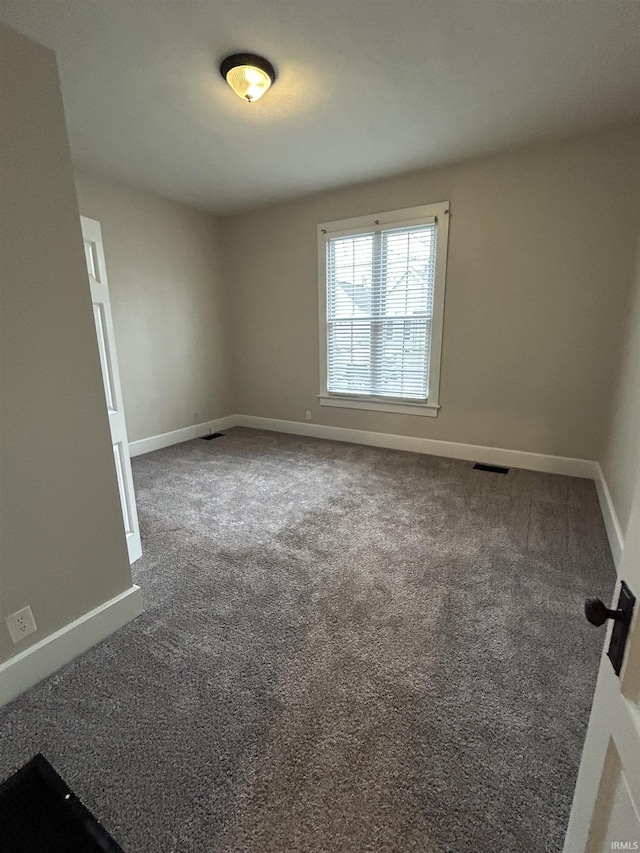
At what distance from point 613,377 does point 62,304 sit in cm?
367

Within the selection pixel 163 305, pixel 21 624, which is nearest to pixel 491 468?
Result: pixel 21 624

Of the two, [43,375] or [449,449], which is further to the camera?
[449,449]

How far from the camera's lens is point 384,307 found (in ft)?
12.8

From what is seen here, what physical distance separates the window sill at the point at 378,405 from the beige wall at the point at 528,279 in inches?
3.7

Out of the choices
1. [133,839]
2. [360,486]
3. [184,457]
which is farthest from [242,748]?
[184,457]

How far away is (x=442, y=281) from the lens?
3555 millimetres

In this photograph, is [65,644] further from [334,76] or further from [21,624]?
[334,76]

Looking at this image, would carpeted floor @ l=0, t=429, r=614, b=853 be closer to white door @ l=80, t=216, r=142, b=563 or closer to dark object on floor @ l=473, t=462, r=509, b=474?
white door @ l=80, t=216, r=142, b=563

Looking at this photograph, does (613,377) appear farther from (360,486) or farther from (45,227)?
(45,227)

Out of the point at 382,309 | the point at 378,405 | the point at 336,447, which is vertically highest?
the point at 382,309

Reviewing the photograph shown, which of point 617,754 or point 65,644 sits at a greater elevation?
point 617,754

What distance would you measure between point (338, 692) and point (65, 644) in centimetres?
108

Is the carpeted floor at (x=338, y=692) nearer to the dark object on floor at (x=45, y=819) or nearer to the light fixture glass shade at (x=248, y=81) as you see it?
the dark object on floor at (x=45, y=819)

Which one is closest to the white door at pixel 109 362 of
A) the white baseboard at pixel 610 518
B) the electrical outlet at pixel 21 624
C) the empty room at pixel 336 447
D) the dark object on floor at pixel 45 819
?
the empty room at pixel 336 447
